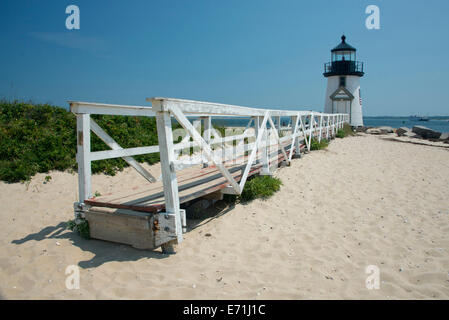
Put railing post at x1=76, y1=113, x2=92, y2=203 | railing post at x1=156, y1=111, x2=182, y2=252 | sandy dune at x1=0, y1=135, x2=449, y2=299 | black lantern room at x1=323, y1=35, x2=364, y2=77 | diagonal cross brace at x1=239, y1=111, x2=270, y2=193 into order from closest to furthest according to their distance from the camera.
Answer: sandy dune at x1=0, y1=135, x2=449, y2=299 < railing post at x1=156, y1=111, x2=182, y2=252 < railing post at x1=76, y1=113, x2=92, y2=203 < diagonal cross brace at x1=239, y1=111, x2=270, y2=193 < black lantern room at x1=323, y1=35, x2=364, y2=77

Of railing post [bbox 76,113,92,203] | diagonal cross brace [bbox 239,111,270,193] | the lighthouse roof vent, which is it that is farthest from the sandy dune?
the lighthouse roof vent

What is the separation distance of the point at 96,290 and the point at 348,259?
270cm

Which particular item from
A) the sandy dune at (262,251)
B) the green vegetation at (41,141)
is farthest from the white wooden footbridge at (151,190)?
the green vegetation at (41,141)

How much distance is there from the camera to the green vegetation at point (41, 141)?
620 cm

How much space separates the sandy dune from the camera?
270cm

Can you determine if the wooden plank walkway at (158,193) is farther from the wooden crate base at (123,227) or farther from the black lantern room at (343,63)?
the black lantern room at (343,63)

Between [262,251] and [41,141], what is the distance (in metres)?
5.97

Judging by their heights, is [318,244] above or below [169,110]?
below

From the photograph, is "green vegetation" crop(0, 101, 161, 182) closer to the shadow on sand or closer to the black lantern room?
the shadow on sand

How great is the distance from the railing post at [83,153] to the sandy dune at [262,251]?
636mm

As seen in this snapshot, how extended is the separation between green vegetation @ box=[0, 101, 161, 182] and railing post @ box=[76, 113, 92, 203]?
3.12m

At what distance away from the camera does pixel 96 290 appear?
2.62m
